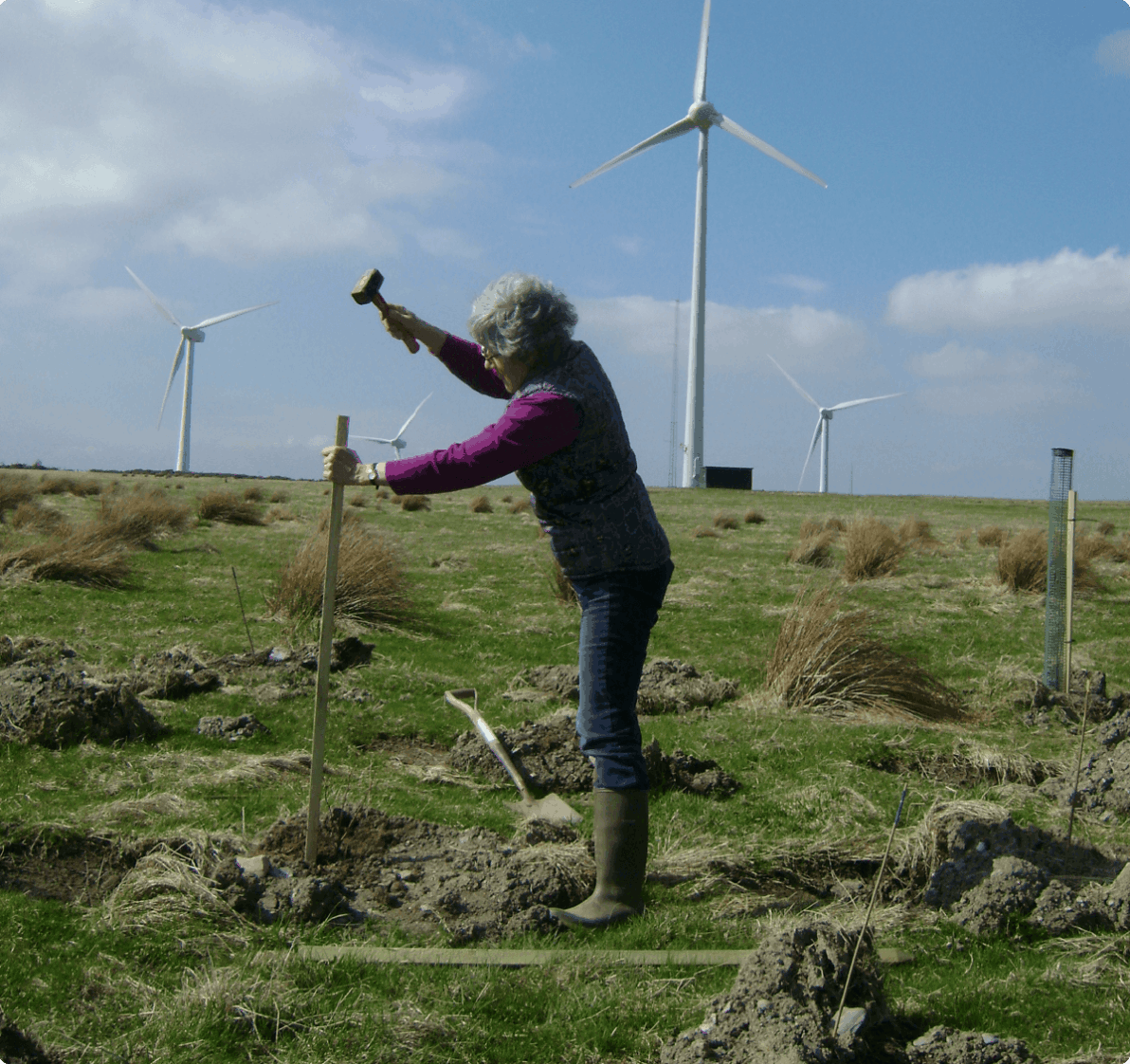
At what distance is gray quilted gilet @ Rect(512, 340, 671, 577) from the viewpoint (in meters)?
4.12

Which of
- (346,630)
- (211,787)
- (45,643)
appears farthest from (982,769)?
(45,643)

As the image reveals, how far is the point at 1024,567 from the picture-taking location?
15.5 metres

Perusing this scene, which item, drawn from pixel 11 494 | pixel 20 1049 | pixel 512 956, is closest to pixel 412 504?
pixel 11 494

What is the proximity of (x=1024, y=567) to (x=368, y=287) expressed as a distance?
530 inches

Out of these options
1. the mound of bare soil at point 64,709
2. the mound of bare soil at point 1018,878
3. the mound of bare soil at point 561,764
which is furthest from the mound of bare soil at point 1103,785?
the mound of bare soil at point 64,709

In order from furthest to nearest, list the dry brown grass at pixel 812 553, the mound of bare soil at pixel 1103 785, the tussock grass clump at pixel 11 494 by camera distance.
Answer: the tussock grass clump at pixel 11 494
the dry brown grass at pixel 812 553
the mound of bare soil at pixel 1103 785

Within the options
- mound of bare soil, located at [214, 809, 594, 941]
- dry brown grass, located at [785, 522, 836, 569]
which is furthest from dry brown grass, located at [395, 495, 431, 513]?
mound of bare soil, located at [214, 809, 594, 941]

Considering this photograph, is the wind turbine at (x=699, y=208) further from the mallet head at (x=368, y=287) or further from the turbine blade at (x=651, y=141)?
the mallet head at (x=368, y=287)

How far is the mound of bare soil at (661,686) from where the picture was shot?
8625mm

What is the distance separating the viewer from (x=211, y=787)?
5.98m

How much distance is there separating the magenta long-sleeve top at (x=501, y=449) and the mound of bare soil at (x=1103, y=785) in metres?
4.21

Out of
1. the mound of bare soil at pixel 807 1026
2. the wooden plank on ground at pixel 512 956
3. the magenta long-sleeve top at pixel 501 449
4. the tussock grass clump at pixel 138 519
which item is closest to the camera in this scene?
the mound of bare soil at pixel 807 1026

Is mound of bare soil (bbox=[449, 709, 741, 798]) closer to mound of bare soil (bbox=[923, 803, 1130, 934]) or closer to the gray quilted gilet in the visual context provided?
mound of bare soil (bbox=[923, 803, 1130, 934])

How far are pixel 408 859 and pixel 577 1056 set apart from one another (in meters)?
1.86
